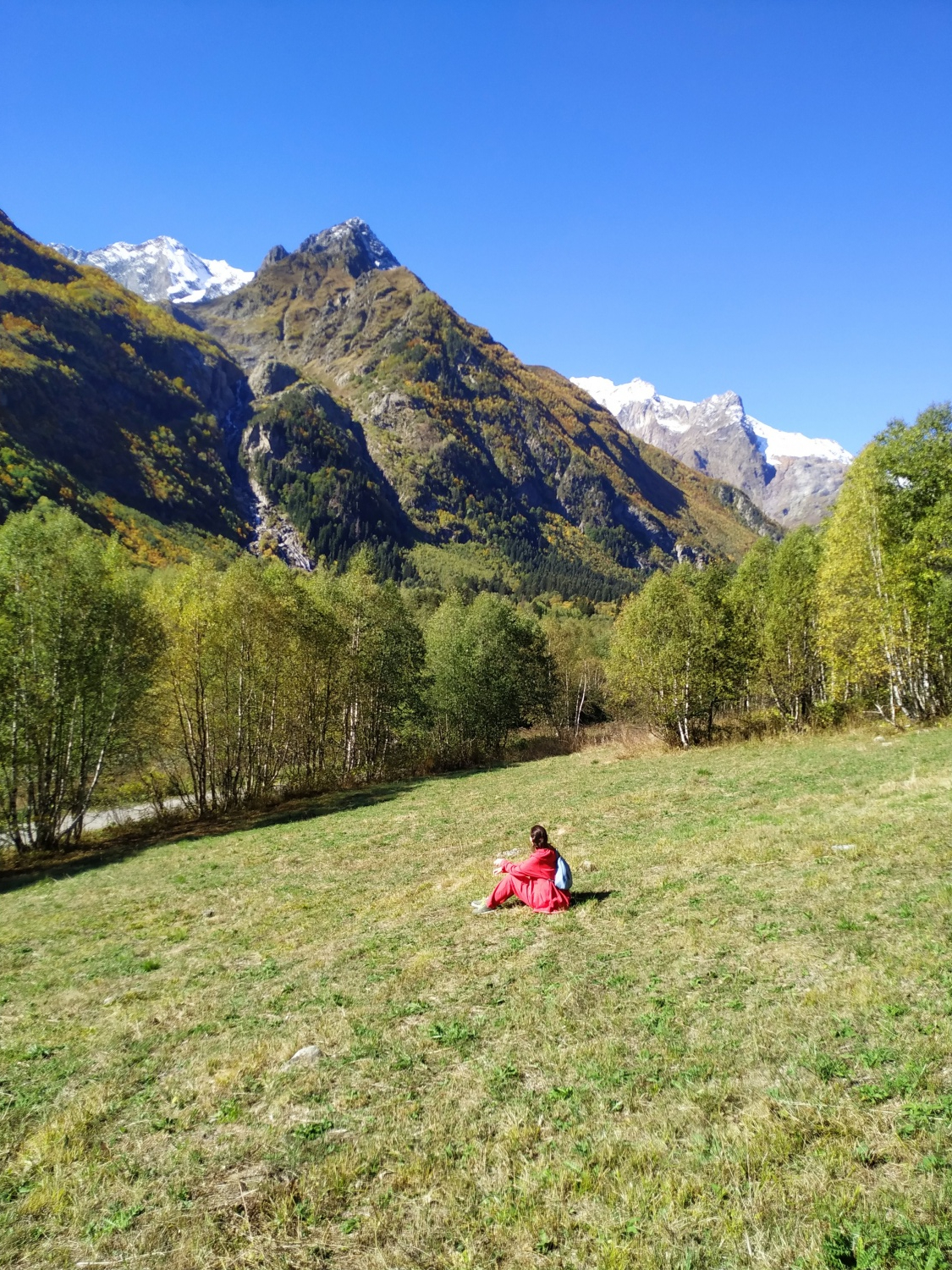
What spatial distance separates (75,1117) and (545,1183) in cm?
587

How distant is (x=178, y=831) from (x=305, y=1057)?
2875 centimetres

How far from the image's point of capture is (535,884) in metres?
13.0

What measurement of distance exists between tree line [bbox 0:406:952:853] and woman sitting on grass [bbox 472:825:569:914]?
24.3 m

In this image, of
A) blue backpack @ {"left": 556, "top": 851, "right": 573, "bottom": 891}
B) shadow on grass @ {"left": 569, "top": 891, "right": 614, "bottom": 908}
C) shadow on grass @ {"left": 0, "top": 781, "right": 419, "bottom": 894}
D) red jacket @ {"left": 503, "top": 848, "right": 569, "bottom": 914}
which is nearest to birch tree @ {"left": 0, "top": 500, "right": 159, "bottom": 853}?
shadow on grass @ {"left": 0, "top": 781, "right": 419, "bottom": 894}

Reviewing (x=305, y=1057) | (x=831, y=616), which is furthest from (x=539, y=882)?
(x=831, y=616)

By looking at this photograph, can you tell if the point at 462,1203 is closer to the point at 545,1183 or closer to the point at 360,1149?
the point at 545,1183

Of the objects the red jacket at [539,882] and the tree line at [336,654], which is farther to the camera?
the tree line at [336,654]

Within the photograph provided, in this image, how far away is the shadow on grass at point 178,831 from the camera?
25344 millimetres

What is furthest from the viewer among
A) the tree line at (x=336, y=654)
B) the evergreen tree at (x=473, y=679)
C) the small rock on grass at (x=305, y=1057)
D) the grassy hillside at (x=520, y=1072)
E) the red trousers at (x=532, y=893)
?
the evergreen tree at (x=473, y=679)

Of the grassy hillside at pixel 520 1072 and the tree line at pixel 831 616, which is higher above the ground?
the tree line at pixel 831 616

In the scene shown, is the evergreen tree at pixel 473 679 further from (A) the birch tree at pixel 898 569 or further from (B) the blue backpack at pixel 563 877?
(B) the blue backpack at pixel 563 877

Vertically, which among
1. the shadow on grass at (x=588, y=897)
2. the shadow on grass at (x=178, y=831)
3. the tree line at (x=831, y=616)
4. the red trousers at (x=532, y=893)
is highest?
the tree line at (x=831, y=616)

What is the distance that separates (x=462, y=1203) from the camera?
521cm

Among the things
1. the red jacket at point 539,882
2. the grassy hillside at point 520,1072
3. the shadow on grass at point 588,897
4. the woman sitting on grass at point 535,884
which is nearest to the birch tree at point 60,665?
the grassy hillside at point 520,1072
